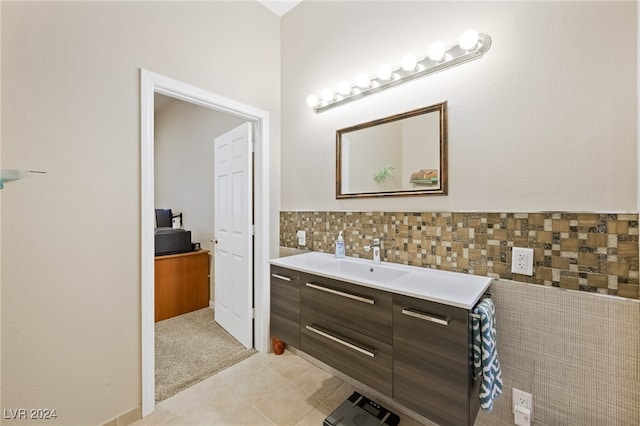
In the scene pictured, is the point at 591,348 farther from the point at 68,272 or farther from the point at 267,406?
the point at 68,272

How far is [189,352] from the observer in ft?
7.43

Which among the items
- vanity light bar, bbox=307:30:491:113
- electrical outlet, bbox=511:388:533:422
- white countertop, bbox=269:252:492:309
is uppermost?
vanity light bar, bbox=307:30:491:113

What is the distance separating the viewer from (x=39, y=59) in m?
1.29

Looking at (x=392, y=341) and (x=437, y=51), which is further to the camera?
(x=437, y=51)

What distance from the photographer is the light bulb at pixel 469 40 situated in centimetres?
132

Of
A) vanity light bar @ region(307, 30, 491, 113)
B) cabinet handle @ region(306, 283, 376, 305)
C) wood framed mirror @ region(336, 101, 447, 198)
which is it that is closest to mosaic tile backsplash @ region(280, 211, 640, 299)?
wood framed mirror @ region(336, 101, 447, 198)

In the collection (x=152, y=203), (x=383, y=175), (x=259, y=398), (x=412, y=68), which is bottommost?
(x=259, y=398)

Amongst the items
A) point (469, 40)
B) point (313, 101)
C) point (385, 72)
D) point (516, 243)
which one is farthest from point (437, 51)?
point (516, 243)

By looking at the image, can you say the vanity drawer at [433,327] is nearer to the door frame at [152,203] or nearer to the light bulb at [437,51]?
the light bulb at [437,51]

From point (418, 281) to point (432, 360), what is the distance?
375mm

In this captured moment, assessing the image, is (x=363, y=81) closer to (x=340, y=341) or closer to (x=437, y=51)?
(x=437, y=51)

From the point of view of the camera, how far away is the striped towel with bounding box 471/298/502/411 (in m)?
1.06

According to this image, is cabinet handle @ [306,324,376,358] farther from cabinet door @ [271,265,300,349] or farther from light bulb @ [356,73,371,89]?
light bulb @ [356,73,371,89]

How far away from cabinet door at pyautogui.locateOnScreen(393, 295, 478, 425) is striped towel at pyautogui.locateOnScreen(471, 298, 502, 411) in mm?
63
